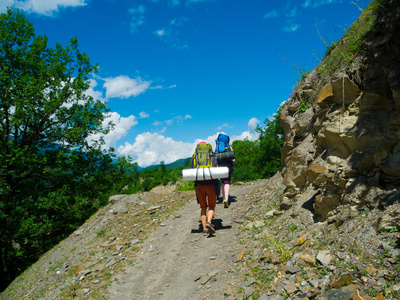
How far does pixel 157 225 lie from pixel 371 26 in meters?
8.85

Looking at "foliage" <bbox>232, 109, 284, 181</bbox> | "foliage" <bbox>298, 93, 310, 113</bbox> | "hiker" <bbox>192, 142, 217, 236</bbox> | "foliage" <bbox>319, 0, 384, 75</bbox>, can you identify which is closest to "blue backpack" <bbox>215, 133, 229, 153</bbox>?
"hiker" <bbox>192, 142, 217, 236</bbox>

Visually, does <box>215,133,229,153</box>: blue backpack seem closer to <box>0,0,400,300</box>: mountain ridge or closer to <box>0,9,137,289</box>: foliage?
<box>0,0,400,300</box>: mountain ridge

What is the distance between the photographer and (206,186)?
293 inches

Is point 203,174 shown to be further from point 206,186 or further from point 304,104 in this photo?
point 304,104

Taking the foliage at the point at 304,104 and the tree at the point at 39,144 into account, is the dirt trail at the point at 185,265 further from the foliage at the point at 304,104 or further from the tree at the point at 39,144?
the tree at the point at 39,144

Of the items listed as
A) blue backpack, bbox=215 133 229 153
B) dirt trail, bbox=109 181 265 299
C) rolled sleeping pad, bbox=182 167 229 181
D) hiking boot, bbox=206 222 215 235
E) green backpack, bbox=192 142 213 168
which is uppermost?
blue backpack, bbox=215 133 229 153

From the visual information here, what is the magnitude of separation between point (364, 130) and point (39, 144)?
15.7 m

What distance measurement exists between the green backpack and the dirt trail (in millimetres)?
2274

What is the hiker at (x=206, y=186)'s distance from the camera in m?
7.47

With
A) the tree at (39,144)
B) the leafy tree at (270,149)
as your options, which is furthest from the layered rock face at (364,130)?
the leafy tree at (270,149)

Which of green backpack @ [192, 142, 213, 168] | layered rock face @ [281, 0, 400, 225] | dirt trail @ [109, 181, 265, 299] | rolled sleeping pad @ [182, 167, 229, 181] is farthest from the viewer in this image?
green backpack @ [192, 142, 213, 168]

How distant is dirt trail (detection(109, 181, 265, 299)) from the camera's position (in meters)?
5.11

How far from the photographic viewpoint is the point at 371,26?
4.89m

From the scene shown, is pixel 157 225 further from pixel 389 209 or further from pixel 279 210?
pixel 389 209
